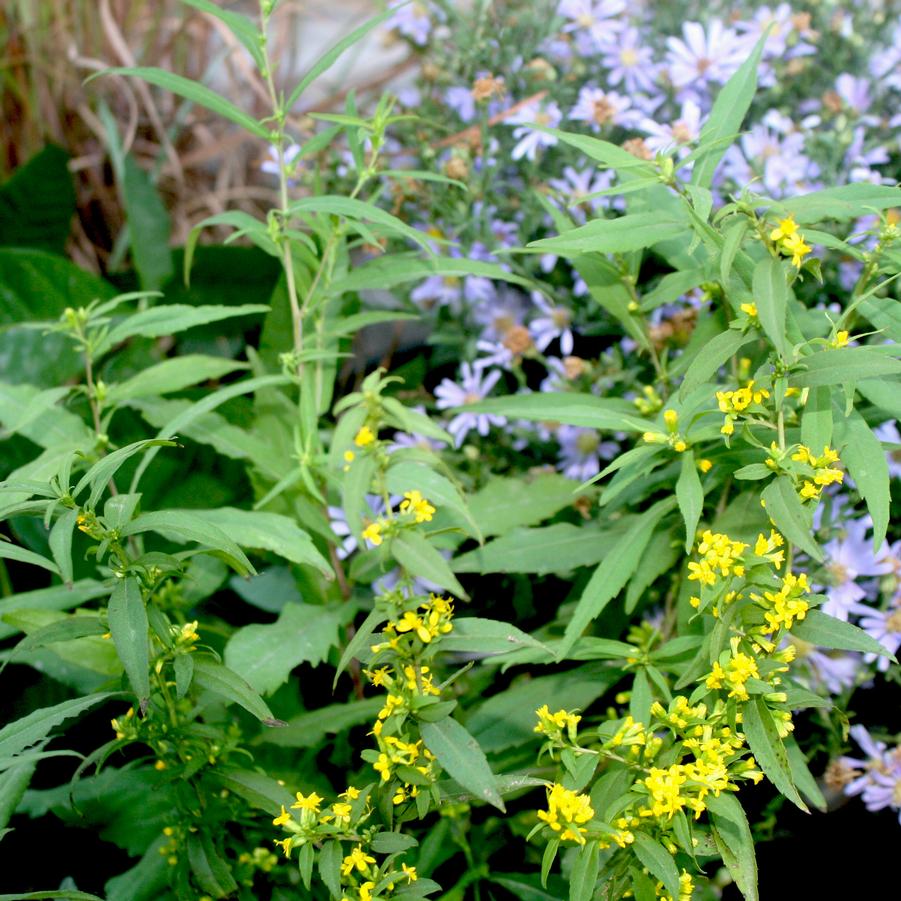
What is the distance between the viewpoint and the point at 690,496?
0.73m

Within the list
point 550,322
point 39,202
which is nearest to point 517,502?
point 550,322

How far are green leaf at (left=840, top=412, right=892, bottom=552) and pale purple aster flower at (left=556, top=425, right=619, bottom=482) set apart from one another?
458 mm

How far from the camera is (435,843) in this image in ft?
2.90

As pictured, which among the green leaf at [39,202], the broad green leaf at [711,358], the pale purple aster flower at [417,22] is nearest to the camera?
the broad green leaf at [711,358]

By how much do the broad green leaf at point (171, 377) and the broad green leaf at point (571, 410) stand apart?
0.24m

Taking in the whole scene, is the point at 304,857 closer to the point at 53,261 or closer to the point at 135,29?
the point at 53,261

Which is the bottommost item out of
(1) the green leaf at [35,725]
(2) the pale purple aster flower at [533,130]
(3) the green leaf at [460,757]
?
(3) the green leaf at [460,757]

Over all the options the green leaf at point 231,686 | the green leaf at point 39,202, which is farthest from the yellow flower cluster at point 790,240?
the green leaf at point 39,202

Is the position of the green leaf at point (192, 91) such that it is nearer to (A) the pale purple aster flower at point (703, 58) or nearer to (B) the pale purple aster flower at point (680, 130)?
(B) the pale purple aster flower at point (680, 130)

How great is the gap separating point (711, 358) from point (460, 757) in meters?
0.31

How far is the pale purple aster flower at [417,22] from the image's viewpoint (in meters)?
1.43

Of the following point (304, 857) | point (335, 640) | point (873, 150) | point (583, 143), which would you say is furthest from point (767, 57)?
point (304, 857)

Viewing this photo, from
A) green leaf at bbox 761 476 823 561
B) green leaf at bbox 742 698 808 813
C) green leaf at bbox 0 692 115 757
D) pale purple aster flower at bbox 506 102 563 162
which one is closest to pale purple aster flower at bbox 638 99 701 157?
pale purple aster flower at bbox 506 102 563 162

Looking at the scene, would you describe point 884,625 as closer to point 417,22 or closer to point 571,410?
point 571,410
